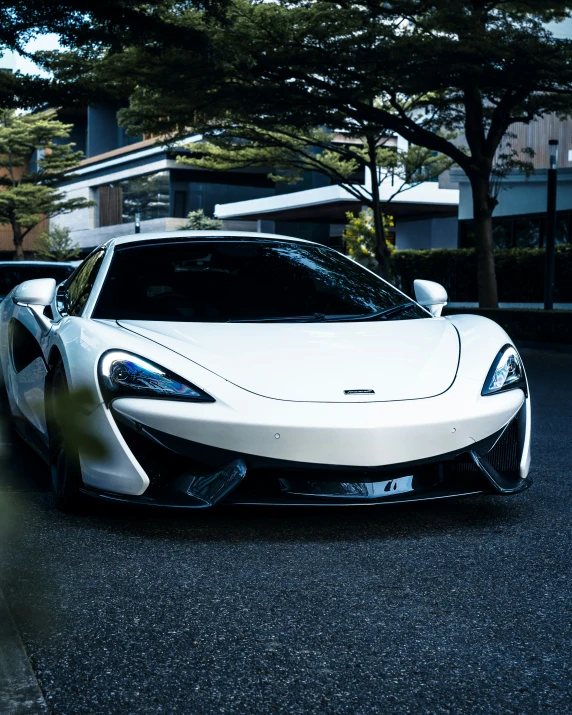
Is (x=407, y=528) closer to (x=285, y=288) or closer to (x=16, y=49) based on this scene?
(x=285, y=288)

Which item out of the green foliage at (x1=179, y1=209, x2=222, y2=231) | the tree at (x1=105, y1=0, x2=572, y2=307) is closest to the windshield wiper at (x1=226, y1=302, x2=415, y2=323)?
the tree at (x1=105, y1=0, x2=572, y2=307)

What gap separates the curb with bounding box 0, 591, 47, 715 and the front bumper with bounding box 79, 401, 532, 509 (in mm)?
1114

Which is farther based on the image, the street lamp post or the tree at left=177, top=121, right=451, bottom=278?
the tree at left=177, top=121, right=451, bottom=278

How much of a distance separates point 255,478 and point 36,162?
55.6 metres

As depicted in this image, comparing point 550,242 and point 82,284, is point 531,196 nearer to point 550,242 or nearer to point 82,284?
point 550,242

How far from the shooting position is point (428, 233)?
4762 cm

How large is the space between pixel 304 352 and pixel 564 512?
142cm

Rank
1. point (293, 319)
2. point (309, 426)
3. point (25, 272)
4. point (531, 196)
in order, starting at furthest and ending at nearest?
point (531, 196) → point (25, 272) → point (293, 319) → point (309, 426)

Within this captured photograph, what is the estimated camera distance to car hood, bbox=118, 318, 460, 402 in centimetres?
430

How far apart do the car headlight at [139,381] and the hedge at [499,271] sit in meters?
24.5

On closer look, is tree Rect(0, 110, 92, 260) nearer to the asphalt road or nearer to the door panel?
the door panel

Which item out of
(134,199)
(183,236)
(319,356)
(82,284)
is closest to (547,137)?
(183,236)

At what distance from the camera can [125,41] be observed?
1812 centimetres

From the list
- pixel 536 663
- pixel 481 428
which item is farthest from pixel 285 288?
pixel 536 663
